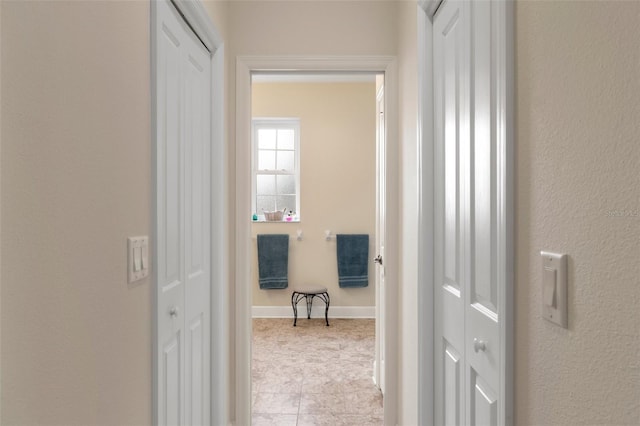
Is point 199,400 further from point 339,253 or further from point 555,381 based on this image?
point 339,253

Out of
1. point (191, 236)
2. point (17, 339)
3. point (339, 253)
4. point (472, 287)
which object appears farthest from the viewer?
point (339, 253)

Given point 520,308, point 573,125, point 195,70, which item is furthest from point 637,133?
point 195,70

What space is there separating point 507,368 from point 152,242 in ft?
3.31

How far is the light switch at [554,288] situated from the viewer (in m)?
0.71

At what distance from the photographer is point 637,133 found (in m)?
0.55

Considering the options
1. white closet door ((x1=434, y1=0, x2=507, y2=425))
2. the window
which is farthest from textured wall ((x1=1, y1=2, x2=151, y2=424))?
the window

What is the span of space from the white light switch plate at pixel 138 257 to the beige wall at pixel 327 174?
12.0 feet

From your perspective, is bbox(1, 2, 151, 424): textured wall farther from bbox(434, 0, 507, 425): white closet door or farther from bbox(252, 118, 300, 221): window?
bbox(252, 118, 300, 221): window

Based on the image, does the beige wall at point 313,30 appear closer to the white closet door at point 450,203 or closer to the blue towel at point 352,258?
the white closet door at point 450,203

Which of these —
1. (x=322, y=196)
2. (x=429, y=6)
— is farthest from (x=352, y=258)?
(x=429, y=6)

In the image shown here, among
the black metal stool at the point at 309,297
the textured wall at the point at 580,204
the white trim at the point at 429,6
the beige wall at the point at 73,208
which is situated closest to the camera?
the textured wall at the point at 580,204

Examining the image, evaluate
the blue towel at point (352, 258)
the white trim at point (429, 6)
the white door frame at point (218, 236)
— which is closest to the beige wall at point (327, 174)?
the blue towel at point (352, 258)

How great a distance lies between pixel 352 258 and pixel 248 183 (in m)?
2.68

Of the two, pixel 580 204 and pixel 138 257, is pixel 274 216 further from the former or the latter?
pixel 580 204
